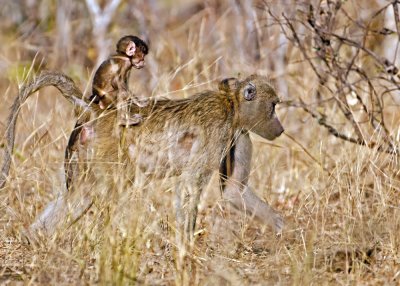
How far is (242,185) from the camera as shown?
4.62 metres

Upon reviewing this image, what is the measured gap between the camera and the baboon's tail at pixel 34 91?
13.3 ft

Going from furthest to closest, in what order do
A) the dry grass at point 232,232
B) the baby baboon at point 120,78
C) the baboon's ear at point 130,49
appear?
the baboon's ear at point 130,49, the baby baboon at point 120,78, the dry grass at point 232,232

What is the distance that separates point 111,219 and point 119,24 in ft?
21.2

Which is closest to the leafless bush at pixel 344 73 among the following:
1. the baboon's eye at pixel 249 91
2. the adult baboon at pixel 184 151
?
the baboon's eye at pixel 249 91

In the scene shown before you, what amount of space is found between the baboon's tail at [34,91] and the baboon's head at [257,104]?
88cm

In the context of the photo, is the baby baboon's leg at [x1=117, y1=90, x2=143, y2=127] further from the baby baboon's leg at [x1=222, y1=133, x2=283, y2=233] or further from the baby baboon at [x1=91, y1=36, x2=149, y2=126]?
the baby baboon's leg at [x1=222, y1=133, x2=283, y2=233]

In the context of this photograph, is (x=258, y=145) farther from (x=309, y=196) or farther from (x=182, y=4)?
(x=182, y=4)

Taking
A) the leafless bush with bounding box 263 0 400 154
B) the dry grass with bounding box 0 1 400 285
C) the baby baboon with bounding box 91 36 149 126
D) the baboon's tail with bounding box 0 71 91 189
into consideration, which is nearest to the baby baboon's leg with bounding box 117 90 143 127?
the baby baboon with bounding box 91 36 149 126

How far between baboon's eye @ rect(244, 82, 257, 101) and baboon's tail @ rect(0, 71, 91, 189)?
92cm

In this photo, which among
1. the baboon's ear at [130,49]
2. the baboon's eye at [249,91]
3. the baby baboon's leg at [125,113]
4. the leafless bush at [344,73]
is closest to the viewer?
the baby baboon's leg at [125,113]

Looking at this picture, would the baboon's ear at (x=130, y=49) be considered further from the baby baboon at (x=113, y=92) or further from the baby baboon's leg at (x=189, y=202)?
the baby baboon's leg at (x=189, y=202)

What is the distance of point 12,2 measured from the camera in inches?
407

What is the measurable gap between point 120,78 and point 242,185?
0.86m

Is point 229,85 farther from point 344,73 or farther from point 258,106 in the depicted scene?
point 344,73
